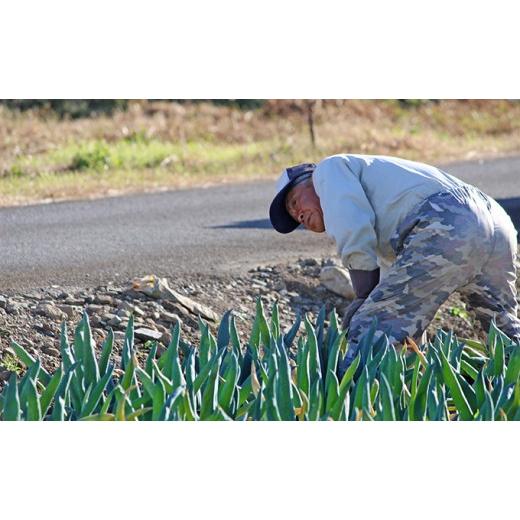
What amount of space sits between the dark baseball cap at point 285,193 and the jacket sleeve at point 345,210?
0.14 m

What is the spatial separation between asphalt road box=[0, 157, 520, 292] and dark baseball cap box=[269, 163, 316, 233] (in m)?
2.10

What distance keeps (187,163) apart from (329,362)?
25.5 ft

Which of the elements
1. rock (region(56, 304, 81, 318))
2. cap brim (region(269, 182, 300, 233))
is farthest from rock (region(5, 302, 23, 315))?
cap brim (region(269, 182, 300, 233))

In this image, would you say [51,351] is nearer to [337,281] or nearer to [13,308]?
[13,308]

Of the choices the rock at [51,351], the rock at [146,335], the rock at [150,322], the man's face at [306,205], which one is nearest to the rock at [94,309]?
the rock at [150,322]

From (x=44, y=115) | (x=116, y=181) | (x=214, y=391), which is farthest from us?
(x=44, y=115)

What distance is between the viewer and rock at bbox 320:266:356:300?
6.75m

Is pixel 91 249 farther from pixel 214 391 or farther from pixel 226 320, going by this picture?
pixel 214 391

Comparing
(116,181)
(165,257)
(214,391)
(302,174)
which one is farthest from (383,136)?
(214,391)

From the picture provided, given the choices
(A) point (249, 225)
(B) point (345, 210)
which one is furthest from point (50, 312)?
(A) point (249, 225)

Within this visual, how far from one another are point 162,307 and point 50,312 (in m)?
0.64

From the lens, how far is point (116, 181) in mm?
10672

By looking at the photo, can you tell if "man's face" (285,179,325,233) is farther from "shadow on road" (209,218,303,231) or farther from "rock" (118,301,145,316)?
"shadow on road" (209,218,303,231)

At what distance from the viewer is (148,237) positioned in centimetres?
809
